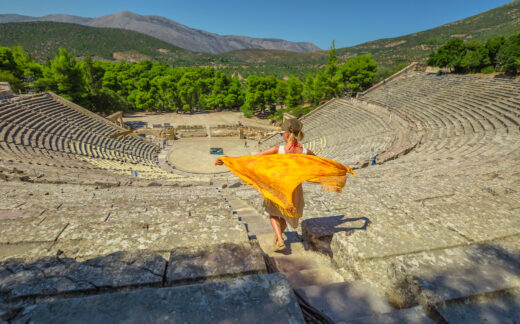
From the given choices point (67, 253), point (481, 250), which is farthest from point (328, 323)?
point (67, 253)

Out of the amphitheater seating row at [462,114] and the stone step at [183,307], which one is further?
the amphitheater seating row at [462,114]

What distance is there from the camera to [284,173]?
2.72 meters

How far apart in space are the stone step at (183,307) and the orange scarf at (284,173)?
4.34ft

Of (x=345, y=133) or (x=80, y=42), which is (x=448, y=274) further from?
(x=80, y=42)

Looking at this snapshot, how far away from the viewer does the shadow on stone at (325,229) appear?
2.86 meters

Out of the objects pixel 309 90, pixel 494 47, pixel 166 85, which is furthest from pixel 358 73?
pixel 166 85

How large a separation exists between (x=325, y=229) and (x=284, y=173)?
88cm

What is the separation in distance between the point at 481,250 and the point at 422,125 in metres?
16.9

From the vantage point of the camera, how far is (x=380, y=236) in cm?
233

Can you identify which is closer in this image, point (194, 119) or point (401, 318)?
point (401, 318)

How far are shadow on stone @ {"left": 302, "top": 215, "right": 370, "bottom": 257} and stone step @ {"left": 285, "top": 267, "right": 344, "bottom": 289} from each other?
41cm

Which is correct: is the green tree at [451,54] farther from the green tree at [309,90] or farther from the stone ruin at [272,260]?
the stone ruin at [272,260]

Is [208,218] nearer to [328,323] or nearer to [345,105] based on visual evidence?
[328,323]

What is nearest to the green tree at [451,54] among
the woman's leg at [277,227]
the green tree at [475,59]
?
the green tree at [475,59]
